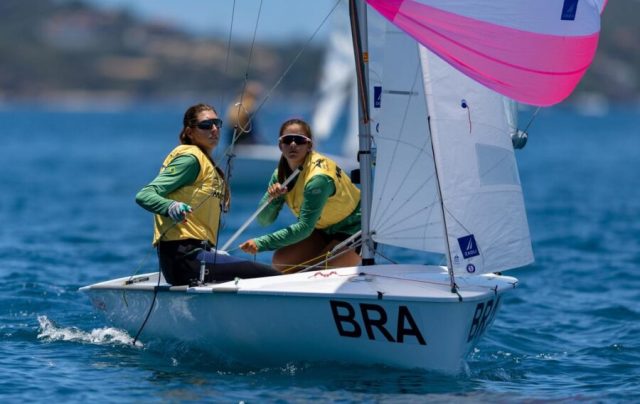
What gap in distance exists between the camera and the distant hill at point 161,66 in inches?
5974

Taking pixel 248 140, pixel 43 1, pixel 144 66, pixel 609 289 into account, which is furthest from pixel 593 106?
pixel 609 289

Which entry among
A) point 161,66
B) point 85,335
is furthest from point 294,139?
point 161,66

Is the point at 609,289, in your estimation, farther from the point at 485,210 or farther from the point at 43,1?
the point at 43,1

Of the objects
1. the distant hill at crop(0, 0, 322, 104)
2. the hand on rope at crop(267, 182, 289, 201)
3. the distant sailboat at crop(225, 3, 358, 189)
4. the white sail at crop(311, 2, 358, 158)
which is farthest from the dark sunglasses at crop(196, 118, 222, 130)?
the distant hill at crop(0, 0, 322, 104)

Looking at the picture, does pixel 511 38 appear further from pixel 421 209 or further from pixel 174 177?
pixel 174 177

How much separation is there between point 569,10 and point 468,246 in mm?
1538

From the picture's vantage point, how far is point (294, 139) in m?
7.83

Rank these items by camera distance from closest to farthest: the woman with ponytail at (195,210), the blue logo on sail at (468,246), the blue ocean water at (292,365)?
1. the blue ocean water at (292,365)
2. the blue logo on sail at (468,246)
3. the woman with ponytail at (195,210)

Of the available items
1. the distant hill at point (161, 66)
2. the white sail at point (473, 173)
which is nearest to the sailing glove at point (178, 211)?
the white sail at point (473, 173)

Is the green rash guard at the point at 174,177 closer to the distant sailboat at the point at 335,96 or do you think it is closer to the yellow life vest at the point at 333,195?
the yellow life vest at the point at 333,195

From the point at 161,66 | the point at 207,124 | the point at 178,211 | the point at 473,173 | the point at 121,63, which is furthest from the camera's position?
the point at 161,66

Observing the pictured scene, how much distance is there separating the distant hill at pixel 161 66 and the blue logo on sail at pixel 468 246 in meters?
132

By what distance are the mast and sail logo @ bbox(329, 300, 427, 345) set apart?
69 cm

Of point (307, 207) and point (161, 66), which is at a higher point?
point (161, 66)
